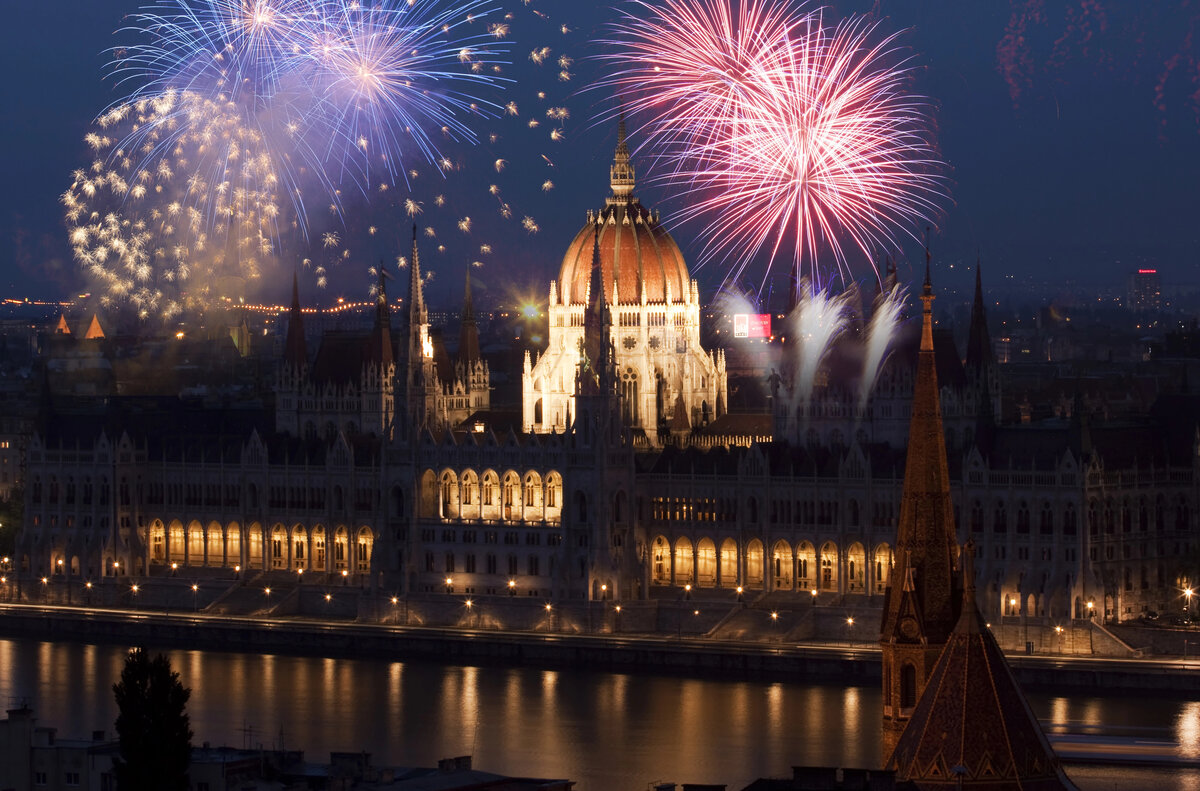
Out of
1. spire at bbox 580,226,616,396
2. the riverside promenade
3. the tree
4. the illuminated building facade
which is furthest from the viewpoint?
the illuminated building facade

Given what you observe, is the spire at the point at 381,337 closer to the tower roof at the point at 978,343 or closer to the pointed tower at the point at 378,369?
the pointed tower at the point at 378,369

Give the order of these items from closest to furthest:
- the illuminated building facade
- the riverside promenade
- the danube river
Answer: the danube river, the riverside promenade, the illuminated building facade

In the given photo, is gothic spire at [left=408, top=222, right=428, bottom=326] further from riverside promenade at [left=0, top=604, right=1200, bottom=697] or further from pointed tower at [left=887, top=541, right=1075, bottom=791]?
pointed tower at [left=887, top=541, right=1075, bottom=791]

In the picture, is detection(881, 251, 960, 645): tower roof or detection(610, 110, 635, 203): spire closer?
detection(881, 251, 960, 645): tower roof

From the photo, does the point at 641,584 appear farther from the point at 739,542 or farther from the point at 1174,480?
the point at 1174,480

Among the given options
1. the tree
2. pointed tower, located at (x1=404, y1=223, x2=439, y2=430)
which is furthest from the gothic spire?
the tree

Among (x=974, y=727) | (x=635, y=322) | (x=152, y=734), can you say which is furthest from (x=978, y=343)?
(x=974, y=727)

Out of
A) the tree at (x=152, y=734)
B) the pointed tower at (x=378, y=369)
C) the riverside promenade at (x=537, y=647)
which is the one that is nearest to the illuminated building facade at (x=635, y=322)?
the pointed tower at (x=378, y=369)
